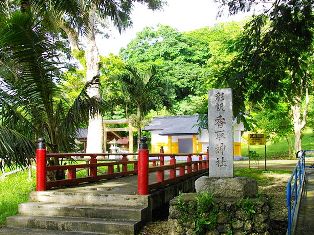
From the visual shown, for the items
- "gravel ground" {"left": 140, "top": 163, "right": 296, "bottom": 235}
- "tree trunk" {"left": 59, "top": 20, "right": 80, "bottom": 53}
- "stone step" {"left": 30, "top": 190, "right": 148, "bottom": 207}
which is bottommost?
"gravel ground" {"left": 140, "top": 163, "right": 296, "bottom": 235}

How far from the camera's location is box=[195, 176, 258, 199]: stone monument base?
6527mm

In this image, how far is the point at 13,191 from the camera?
42.8 ft

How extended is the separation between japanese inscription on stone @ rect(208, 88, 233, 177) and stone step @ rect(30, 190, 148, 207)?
5.24ft

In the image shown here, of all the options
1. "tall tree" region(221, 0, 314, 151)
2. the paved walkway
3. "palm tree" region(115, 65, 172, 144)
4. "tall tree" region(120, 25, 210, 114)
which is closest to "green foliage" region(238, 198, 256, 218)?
the paved walkway

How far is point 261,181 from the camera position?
55.1 feet

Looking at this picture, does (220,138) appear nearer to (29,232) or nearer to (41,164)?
(41,164)

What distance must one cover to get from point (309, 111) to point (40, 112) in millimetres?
30138

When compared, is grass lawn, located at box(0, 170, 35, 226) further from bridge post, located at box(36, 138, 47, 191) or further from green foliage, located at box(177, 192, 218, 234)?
green foliage, located at box(177, 192, 218, 234)

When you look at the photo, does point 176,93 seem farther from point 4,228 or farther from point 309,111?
point 4,228

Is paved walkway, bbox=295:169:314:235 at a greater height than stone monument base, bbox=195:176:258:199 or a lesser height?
lesser

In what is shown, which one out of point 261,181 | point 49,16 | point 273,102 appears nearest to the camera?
point 273,102

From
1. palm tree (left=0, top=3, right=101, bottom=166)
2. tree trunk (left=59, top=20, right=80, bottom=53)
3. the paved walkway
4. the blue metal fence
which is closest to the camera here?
the blue metal fence

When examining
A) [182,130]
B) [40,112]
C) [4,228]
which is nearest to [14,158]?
[4,228]

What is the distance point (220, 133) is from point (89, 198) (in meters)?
3.03
